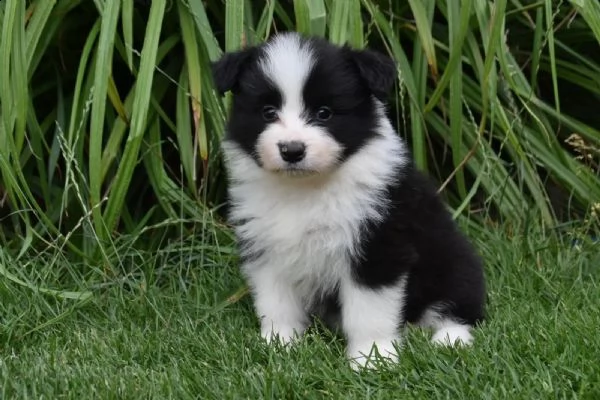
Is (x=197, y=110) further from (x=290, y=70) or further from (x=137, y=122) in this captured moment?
(x=290, y=70)

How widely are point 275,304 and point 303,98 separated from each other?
807mm

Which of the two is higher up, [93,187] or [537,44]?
[537,44]

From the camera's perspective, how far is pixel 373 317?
361cm

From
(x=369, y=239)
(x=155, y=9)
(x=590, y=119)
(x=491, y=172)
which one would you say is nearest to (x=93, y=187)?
(x=155, y=9)

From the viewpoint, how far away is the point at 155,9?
4.57 meters

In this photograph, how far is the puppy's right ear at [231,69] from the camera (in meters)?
3.70

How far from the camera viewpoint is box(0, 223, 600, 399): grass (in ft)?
10.6

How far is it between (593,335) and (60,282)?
237 centimetres

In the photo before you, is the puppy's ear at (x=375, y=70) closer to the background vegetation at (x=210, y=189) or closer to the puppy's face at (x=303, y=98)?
the puppy's face at (x=303, y=98)

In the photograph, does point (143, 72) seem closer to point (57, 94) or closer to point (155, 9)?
point (155, 9)

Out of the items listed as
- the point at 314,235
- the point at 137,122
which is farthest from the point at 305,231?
the point at 137,122

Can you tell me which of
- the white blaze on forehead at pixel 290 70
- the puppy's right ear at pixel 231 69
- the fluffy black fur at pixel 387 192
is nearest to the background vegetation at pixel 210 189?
the fluffy black fur at pixel 387 192

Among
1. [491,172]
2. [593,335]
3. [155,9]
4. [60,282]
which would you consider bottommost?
[60,282]

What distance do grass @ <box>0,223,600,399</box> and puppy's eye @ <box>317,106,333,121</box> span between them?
789mm
